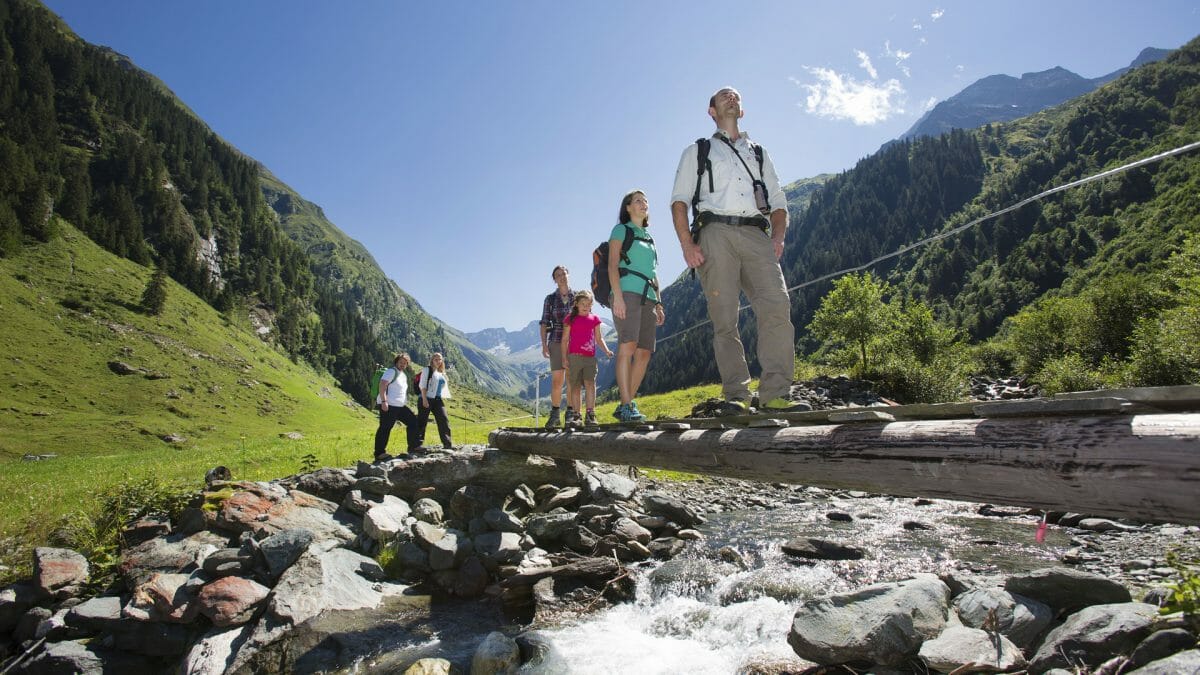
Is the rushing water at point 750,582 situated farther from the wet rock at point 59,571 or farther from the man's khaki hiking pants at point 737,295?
the wet rock at point 59,571

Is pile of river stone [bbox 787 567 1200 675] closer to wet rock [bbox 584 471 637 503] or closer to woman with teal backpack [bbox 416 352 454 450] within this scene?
wet rock [bbox 584 471 637 503]

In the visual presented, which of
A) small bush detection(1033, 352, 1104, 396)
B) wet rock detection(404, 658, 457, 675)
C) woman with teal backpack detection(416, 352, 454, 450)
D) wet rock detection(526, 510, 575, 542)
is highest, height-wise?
woman with teal backpack detection(416, 352, 454, 450)

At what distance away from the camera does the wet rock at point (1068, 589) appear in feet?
15.6

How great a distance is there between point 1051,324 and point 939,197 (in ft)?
571

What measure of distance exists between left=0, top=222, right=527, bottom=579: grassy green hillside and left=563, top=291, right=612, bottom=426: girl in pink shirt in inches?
430

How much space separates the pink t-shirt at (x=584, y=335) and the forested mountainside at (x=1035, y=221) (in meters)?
93.8

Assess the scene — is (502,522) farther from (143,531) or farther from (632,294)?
(143,531)

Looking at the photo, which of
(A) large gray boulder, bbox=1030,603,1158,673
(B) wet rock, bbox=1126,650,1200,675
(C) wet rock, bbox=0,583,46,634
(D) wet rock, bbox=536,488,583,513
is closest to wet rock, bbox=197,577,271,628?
(C) wet rock, bbox=0,583,46,634

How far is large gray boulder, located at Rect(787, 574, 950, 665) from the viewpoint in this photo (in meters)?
4.29

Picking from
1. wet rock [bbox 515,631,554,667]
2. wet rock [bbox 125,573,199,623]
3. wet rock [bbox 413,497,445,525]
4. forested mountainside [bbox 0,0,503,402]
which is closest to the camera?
wet rock [bbox 515,631,554,667]

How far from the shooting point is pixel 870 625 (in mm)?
4418

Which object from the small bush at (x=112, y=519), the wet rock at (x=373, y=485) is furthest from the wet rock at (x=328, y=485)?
the small bush at (x=112, y=519)

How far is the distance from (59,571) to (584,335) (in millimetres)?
8564

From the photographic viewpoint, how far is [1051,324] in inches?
1962
